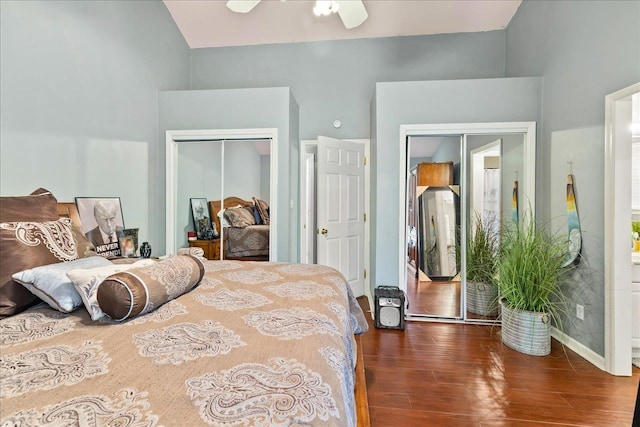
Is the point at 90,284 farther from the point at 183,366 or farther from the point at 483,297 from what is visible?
the point at 483,297

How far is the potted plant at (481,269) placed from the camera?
3.08 m

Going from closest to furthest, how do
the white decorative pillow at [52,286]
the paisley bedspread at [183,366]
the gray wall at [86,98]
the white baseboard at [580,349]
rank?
the paisley bedspread at [183,366] → the white decorative pillow at [52,286] → the gray wall at [86,98] → the white baseboard at [580,349]

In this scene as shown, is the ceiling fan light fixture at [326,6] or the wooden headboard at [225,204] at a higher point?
the ceiling fan light fixture at [326,6]

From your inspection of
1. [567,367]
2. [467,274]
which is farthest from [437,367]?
[467,274]

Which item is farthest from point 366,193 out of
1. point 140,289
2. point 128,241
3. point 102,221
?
point 140,289

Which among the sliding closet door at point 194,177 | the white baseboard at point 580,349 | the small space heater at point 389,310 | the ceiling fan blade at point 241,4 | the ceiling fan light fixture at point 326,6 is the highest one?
the ceiling fan blade at point 241,4

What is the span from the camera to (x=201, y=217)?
3.55 meters

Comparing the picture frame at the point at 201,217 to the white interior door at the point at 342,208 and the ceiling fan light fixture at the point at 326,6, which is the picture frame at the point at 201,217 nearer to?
the white interior door at the point at 342,208

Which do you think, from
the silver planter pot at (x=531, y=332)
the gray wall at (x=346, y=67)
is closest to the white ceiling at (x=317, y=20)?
the gray wall at (x=346, y=67)

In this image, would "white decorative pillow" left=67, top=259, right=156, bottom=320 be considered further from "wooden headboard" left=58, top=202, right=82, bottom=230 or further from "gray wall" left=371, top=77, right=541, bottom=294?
"gray wall" left=371, top=77, right=541, bottom=294

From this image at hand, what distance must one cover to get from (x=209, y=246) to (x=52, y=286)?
2421 millimetres

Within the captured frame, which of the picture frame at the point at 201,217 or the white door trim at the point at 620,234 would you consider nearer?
the white door trim at the point at 620,234

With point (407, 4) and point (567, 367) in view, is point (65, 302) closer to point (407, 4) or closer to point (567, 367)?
point (567, 367)

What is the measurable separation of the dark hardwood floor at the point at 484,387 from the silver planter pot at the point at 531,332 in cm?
7
